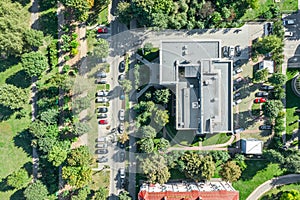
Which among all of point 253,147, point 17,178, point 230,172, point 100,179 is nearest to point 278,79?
point 253,147

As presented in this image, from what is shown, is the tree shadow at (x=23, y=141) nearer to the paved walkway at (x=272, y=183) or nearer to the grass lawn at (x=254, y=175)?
the grass lawn at (x=254, y=175)

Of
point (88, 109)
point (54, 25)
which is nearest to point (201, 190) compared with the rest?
point (88, 109)

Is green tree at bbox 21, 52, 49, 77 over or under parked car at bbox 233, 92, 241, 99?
over

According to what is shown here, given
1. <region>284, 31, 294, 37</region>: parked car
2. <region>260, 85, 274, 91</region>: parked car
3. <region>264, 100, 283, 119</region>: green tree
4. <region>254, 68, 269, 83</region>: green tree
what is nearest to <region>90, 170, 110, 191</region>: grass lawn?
<region>264, 100, 283, 119</region>: green tree

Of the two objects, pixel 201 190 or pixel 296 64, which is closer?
pixel 201 190

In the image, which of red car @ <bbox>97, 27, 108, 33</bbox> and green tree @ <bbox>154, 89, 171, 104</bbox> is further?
red car @ <bbox>97, 27, 108, 33</bbox>

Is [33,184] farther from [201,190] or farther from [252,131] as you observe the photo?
[252,131]

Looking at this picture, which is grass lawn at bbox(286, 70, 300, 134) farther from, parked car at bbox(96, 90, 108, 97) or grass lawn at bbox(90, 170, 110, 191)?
grass lawn at bbox(90, 170, 110, 191)
